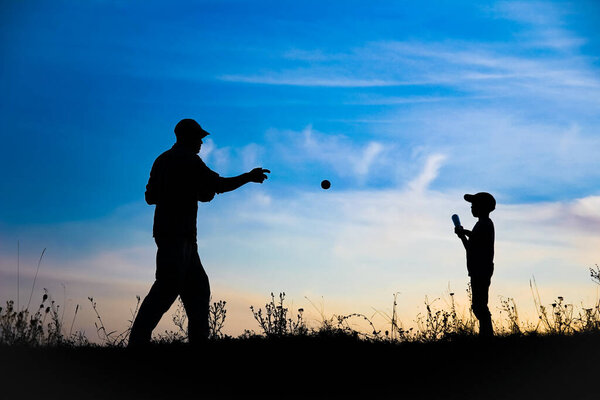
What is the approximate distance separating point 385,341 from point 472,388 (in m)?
2.29

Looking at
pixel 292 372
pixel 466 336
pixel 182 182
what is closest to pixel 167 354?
pixel 292 372

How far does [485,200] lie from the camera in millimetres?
8555

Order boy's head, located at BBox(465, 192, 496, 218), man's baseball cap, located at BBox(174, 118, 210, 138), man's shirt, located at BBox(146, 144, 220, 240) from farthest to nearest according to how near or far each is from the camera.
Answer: boy's head, located at BBox(465, 192, 496, 218), man's baseball cap, located at BBox(174, 118, 210, 138), man's shirt, located at BBox(146, 144, 220, 240)

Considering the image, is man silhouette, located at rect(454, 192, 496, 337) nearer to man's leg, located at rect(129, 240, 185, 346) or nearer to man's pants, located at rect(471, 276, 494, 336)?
man's pants, located at rect(471, 276, 494, 336)

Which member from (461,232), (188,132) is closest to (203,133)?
(188,132)

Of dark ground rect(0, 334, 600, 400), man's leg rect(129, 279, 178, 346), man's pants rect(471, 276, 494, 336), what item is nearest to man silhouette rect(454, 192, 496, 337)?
man's pants rect(471, 276, 494, 336)

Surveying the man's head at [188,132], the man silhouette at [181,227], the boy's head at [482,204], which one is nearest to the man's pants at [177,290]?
Answer: the man silhouette at [181,227]

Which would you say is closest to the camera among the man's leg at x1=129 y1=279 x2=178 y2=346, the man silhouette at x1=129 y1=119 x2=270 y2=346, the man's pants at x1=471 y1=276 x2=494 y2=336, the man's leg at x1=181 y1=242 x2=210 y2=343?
the man's leg at x1=129 y1=279 x2=178 y2=346

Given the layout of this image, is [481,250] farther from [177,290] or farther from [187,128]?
[187,128]

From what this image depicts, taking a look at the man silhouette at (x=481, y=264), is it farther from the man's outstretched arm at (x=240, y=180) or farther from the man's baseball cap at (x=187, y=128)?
the man's baseball cap at (x=187, y=128)

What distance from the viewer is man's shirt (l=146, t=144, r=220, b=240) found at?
22.5 ft

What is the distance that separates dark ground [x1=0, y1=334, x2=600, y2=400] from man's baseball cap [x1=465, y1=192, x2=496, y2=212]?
6.71 ft

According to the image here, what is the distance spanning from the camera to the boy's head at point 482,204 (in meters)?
8.52

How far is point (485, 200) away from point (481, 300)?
4.68 feet
